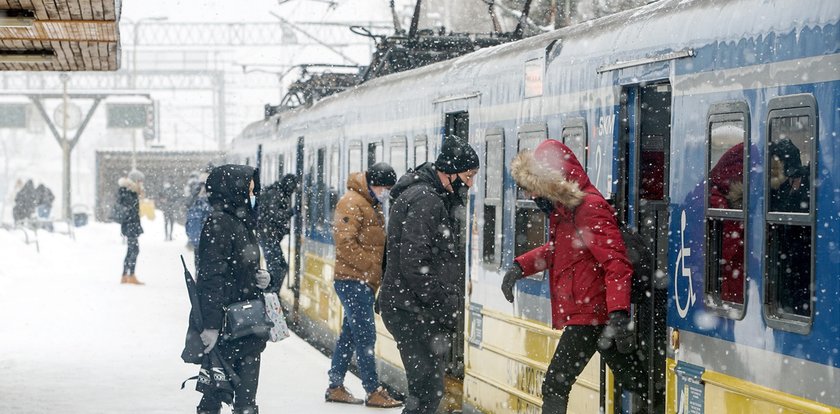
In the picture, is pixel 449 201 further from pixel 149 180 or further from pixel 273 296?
pixel 149 180

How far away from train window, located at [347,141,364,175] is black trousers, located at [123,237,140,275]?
816 centimetres

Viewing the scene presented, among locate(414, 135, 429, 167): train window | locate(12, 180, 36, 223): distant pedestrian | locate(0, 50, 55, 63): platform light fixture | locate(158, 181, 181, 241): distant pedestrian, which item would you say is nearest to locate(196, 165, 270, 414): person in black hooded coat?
locate(414, 135, 429, 167): train window

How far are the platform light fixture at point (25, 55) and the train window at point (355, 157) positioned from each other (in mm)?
2933

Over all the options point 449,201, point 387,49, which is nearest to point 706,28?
point 449,201

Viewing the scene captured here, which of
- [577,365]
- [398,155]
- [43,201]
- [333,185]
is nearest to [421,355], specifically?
[577,365]

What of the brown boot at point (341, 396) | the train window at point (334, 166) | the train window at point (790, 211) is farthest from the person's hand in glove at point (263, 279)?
the train window at point (334, 166)

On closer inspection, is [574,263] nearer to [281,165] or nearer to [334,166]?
[334,166]

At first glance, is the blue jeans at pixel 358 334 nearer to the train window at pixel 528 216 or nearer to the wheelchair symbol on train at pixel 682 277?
the train window at pixel 528 216

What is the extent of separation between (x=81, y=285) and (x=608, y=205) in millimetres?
15979

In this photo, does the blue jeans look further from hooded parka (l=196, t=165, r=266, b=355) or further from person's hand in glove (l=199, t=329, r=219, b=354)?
person's hand in glove (l=199, t=329, r=219, b=354)

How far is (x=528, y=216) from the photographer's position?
8289 millimetres

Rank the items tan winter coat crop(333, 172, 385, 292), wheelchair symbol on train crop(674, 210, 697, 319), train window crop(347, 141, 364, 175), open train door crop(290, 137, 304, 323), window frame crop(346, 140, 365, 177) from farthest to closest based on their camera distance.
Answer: open train door crop(290, 137, 304, 323), train window crop(347, 141, 364, 175), window frame crop(346, 140, 365, 177), tan winter coat crop(333, 172, 385, 292), wheelchair symbol on train crop(674, 210, 697, 319)

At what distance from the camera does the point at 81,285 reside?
69.7ft

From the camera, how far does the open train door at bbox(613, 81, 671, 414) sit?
6.57 m
